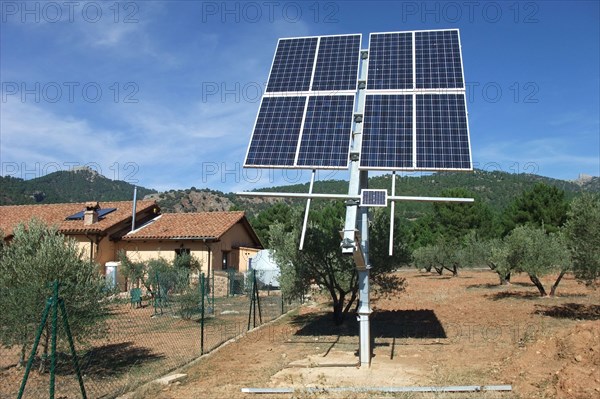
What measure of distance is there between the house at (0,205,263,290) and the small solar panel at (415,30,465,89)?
77.7 ft

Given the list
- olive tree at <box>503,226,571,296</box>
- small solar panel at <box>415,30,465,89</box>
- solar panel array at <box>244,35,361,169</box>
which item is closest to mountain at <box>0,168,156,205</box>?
solar panel array at <box>244,35,361,169</box>

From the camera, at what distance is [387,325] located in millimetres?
18406

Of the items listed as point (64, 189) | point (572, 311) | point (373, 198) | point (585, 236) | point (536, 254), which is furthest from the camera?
point (64, 189)

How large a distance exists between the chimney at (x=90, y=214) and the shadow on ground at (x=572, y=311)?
99.2 feet

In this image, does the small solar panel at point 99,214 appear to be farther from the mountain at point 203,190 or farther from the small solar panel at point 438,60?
the mountain at point 203,190

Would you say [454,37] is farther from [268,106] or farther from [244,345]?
[244,345]

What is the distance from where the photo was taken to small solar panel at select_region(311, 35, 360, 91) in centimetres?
1507

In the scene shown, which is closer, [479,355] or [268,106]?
[479,355]

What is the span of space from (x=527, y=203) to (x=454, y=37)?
45394mm

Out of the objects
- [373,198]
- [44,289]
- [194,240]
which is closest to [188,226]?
[194,240]

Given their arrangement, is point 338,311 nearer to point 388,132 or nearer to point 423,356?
point 423,356

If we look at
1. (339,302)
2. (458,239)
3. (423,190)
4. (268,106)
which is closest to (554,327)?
(339,302)

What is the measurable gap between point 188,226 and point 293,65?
25.1 m

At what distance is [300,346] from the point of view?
49.6 feet
